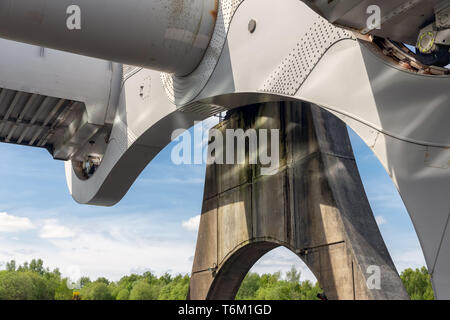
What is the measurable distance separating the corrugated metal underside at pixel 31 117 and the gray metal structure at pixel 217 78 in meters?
0.05

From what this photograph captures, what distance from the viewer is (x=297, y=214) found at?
36.2 feet

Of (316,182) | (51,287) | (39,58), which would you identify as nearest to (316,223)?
(316,182)

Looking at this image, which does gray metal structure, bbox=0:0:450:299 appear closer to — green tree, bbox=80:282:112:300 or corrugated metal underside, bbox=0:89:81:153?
corrugated metal underside, bbox=0:89:81:153

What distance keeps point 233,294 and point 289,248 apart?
316cm

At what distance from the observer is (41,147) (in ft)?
62.7

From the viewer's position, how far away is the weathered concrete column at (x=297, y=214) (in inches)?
380

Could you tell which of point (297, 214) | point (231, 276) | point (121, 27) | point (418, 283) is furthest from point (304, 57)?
point (418, 283)

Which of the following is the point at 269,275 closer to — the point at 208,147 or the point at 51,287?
the point at 51,287

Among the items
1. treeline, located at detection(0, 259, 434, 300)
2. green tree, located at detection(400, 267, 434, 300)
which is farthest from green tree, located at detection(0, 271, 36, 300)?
green tree, located at detection(400, 267, 434, 300)

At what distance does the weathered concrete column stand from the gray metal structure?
5.83 ft

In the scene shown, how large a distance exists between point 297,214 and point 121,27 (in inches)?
203

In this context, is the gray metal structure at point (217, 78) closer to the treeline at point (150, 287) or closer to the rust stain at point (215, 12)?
the rust stain at point (215, 12)
